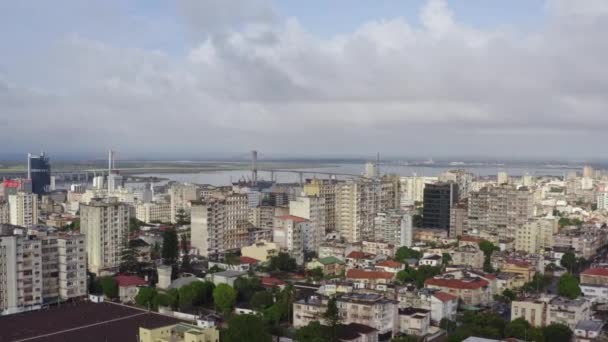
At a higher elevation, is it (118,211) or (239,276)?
(118,211)

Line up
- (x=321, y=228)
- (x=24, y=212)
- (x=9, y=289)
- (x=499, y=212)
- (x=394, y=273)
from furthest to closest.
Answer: (x=24, y=212) < (x=499, y=212) < (x=321, y=228) < (x=394, y=273) < (x=9, y=289)

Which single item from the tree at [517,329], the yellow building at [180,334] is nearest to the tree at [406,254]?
the tree at [517,329]

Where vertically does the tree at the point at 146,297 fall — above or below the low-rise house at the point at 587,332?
below

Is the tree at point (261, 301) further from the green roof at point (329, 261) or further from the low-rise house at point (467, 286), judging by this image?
the green roof at point (329, 261)

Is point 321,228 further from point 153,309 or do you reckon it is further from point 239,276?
point 153,309

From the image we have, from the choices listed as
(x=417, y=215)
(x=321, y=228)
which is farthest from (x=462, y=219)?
(x=321, y=228)

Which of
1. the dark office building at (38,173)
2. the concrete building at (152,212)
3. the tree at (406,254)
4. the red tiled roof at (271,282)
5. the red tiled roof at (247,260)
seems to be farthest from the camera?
the dark office building at (38,173)
